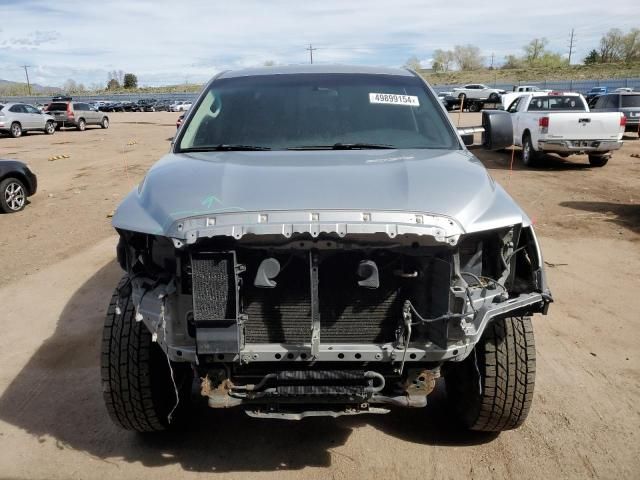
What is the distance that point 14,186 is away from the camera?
9.99 metres

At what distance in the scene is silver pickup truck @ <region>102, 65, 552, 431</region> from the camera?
2.52 m

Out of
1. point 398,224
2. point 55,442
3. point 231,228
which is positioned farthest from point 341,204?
point 55,442

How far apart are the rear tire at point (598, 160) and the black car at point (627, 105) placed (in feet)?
19.4

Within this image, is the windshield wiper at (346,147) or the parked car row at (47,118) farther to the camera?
the parked car row at (47,118)

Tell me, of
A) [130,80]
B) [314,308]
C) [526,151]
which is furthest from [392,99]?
[130,80]

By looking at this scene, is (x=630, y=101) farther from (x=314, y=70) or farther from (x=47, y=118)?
(x=47, y=118)

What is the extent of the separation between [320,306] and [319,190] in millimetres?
536

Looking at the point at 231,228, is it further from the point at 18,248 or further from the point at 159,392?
the point at 18,248

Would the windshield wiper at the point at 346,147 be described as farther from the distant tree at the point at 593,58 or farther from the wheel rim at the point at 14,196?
the distant tree at the point at 593,58

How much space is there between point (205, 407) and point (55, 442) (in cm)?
89

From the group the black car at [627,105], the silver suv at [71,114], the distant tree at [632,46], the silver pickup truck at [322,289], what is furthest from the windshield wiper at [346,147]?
the distant tree at [632,46]

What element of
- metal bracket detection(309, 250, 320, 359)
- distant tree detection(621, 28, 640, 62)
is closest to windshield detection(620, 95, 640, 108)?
metal bracket detection(309, 250, 320, 359)

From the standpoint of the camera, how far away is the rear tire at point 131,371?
2998 mm

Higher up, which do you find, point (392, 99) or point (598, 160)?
point (392, 99)
